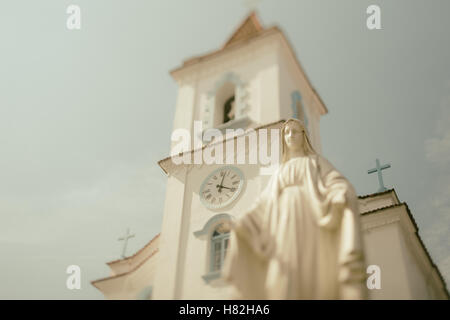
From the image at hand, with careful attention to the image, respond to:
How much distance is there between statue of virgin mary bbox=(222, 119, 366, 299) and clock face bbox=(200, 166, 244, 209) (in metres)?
7.37

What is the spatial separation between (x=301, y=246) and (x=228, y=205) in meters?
8.12

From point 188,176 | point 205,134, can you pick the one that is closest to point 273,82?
point 205,134

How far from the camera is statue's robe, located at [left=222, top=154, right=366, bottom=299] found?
15.8 feet

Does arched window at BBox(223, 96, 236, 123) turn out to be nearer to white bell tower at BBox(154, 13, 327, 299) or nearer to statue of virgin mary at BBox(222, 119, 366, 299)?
white bell tower at BBox(154, 13, 327, 299)

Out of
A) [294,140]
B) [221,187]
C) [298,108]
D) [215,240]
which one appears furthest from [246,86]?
[294,140]

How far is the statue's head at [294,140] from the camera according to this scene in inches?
264

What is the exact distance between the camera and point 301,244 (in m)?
5.18

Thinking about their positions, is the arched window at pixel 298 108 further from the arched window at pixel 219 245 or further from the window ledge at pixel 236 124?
the arched window at pixel 219 245

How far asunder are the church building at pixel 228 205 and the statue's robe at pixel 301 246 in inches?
240
